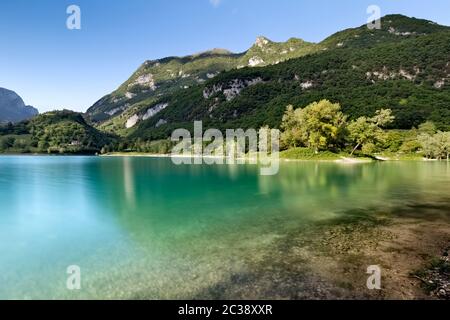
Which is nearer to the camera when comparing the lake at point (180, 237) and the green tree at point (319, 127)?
the lake at point (180, 237)

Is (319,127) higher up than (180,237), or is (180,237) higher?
(319,127)

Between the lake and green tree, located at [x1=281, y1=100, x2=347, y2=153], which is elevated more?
green tree, located at [x1=281, y1=100, x2=347, y2=153]

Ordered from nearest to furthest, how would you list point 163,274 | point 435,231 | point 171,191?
point 163,274 < point 435,231 < point 171,191

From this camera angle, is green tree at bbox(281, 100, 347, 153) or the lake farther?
green tree at bbox(281, 100, 347, 153)

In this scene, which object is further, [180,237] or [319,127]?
[319,127]

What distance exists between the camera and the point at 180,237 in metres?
18.7

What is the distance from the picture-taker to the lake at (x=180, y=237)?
39.0 ft

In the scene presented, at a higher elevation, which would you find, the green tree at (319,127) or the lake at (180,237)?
the green tree at (319,127)

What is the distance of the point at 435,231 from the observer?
Answer: 785 inches

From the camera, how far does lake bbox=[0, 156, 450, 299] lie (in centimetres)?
1188
